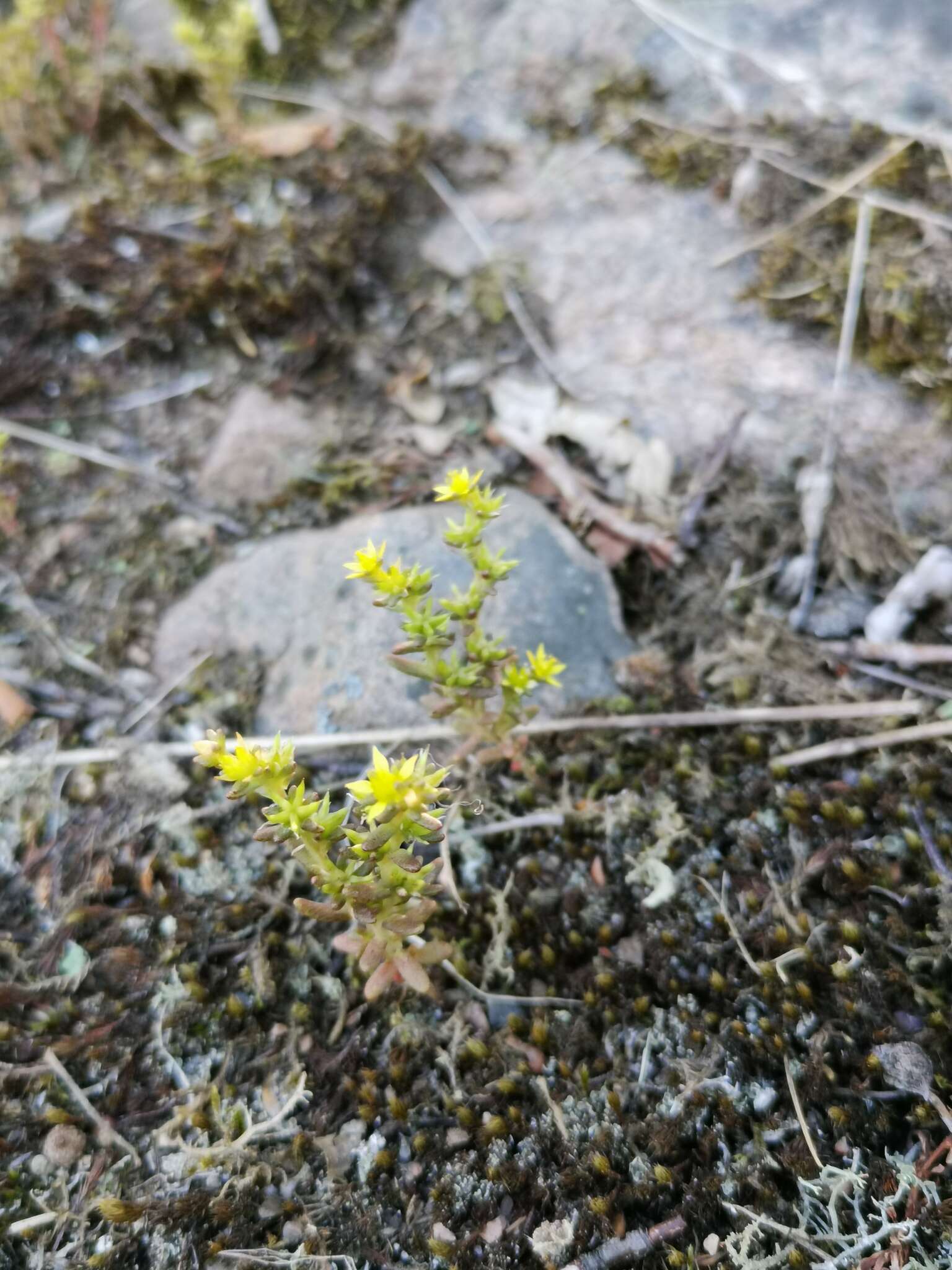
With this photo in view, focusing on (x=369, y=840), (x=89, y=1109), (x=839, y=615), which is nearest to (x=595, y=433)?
(x=839, y=615)

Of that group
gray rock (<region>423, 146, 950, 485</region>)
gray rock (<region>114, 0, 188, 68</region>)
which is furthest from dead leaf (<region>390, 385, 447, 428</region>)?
gray rock (<region>114, 0, 188, 68</region>)

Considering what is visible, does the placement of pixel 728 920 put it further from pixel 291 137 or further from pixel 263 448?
pixel 291 137

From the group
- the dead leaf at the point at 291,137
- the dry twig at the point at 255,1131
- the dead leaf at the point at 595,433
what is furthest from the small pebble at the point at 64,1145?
the dead leaf at the point at 291,137

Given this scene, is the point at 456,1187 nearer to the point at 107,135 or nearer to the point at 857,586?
the point at 857,586

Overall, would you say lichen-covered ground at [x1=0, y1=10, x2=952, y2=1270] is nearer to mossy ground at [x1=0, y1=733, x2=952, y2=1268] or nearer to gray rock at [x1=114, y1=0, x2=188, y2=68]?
mossy ground at [x1=0, y1=733, x2=952, y2=1268]

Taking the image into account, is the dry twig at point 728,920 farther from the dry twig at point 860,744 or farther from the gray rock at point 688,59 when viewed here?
the gray rock at point 688,59

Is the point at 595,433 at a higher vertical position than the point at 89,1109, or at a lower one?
higher
